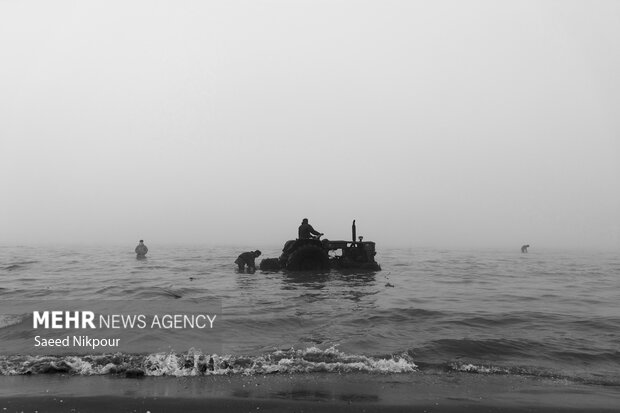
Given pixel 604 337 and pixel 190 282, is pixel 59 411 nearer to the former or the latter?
pixel 604 337

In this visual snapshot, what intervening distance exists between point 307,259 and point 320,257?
2.52ft

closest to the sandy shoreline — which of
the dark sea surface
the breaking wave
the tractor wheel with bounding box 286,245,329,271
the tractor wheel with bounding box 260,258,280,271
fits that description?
the breaking wave

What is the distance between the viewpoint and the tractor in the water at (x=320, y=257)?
2480 centimetres

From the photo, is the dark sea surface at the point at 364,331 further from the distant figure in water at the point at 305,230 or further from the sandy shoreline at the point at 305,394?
the distant figure in water at the point at 305,230

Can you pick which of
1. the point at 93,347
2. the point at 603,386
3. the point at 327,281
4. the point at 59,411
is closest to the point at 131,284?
the point at 327,281

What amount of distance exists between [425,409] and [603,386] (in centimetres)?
314

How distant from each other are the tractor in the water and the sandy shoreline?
1830 centimetres

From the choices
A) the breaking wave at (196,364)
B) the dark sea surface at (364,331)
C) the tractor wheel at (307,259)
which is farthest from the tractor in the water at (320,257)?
the breaking wave at (196,364)

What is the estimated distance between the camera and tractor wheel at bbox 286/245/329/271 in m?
24.8

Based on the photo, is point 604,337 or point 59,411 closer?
point 59,411

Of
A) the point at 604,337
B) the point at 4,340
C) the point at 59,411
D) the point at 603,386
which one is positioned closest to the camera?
the point at 59,411

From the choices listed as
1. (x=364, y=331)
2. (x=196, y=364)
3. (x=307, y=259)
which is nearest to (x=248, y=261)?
(x=307, y=259)

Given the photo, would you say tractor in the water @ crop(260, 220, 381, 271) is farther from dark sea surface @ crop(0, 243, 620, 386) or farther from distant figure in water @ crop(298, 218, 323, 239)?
dark sea surface @ crop(0, 243, 620, 386)

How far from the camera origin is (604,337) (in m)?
9.42
